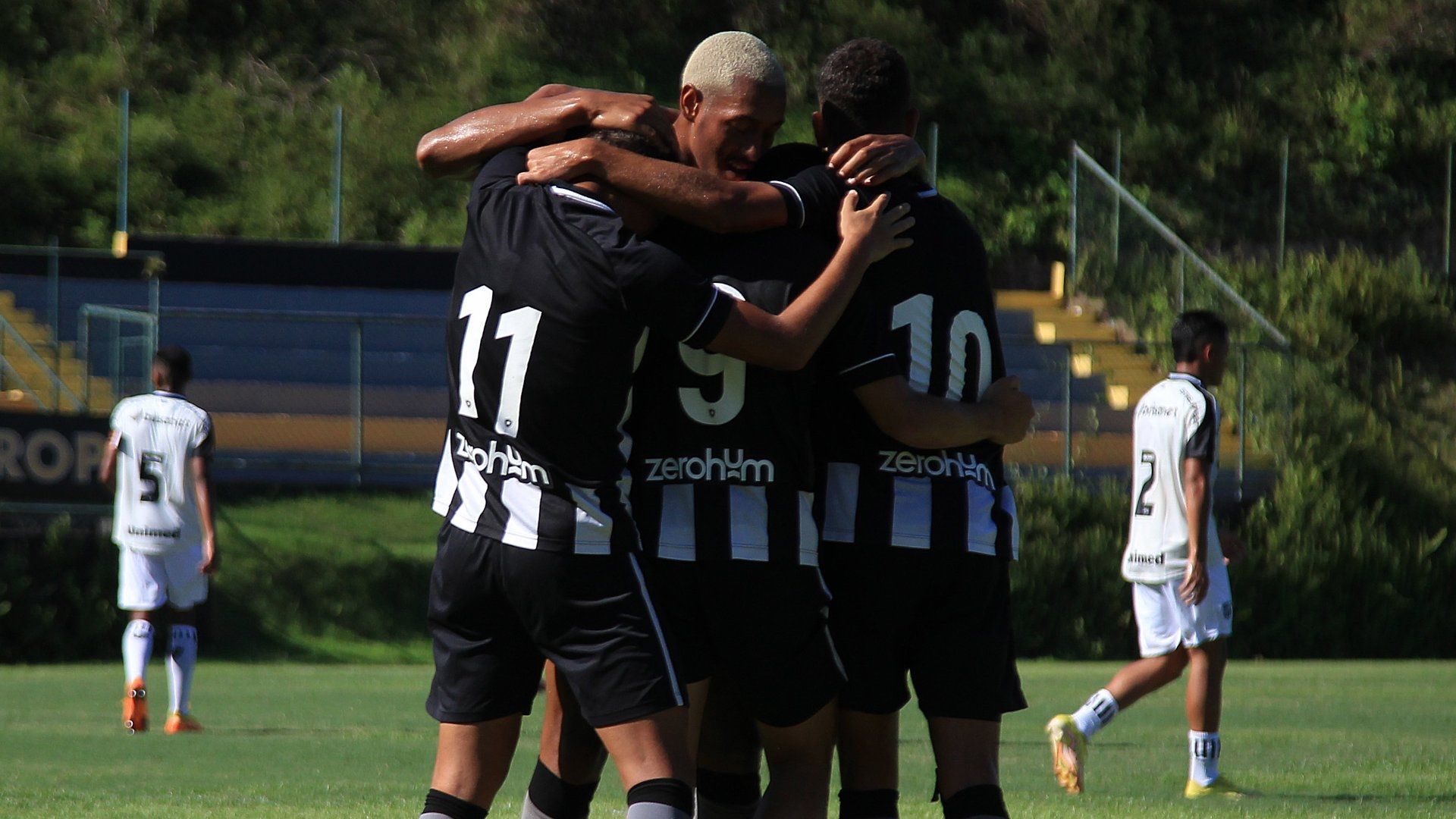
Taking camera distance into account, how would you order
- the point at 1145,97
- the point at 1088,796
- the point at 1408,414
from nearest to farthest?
the point at 1088,796
the point at 1408,414
the point at 1145,97

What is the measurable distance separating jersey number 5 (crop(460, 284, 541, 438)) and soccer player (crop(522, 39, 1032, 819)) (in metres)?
0.80

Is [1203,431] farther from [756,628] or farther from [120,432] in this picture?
[120,432]

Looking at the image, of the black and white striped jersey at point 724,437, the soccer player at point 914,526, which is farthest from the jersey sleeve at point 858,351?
the black and white striped jersey at point 724,437

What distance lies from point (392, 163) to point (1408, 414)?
14.7 m

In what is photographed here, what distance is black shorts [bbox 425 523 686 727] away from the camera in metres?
3.77

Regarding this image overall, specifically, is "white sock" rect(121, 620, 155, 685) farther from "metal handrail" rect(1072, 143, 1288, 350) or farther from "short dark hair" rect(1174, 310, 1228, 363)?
"metal handrail" rect(1072, 143, 1288, 350)

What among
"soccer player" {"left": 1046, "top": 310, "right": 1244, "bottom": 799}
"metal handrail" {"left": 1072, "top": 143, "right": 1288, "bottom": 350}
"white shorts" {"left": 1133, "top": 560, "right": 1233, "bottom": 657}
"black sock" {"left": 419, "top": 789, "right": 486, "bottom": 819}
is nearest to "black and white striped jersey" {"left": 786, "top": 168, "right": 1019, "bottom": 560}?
"black sock" {"left": 419, "top": 789, "right": 486, "bottom": 819}

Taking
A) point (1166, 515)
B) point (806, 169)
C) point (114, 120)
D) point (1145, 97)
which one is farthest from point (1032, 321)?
point (806, 169)

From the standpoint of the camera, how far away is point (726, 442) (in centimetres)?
402

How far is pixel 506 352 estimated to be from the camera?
3.83 metres

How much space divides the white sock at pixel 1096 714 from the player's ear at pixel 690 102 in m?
4.52

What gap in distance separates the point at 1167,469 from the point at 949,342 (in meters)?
4.56

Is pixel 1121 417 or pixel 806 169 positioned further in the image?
pixel 1121 417

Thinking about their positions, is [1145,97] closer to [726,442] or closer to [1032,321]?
[1032,321]
